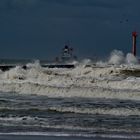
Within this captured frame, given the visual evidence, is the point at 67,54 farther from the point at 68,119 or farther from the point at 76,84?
the point at 68,119

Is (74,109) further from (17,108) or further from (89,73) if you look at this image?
(89,73)

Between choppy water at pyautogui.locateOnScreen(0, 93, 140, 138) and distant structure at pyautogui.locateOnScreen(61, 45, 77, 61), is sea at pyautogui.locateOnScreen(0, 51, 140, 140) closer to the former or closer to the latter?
choppy water at pyautogui.locateOnScreen(0, 93, 140, 138)

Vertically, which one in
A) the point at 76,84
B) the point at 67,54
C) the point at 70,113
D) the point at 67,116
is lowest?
the point at 67,116

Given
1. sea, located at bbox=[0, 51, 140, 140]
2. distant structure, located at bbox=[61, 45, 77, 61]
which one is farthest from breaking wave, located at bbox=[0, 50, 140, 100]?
distant structure, located at bbox=[61, 45, 77, 61]

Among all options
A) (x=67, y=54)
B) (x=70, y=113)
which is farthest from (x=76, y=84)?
(x=67, y=54)

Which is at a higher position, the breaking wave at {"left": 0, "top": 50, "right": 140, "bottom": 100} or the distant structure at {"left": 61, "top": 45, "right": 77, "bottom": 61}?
the distant structure at {"left": 61, "top": 45, "right": 77, "bottom": 61}

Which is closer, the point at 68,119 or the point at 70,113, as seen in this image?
the point at 68,119

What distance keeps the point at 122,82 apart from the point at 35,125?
83.8 ft

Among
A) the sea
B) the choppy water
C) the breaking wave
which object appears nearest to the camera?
the sea

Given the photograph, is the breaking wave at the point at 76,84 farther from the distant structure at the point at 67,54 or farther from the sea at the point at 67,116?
the distant structure at the point at 67,54

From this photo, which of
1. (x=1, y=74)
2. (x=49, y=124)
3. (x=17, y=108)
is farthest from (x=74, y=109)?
(x=1, y=74)

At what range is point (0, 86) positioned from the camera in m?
41.1

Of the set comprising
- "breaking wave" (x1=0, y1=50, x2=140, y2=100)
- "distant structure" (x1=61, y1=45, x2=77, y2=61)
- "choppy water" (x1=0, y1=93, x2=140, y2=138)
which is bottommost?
"choppy water" (x1=0, y1=93, x2=140, y2=138)

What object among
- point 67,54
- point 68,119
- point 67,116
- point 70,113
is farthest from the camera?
point 67,54
